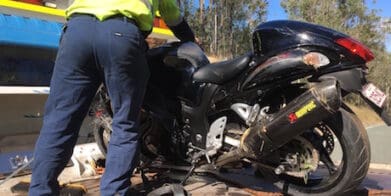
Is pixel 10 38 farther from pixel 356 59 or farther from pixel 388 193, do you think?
pixel 388 193

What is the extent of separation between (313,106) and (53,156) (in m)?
1.44

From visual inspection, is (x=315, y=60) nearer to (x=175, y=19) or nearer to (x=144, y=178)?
(x=175, y=19)

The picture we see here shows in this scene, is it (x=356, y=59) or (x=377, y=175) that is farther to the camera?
(x=377, y=175)

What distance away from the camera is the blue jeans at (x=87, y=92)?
2.75 m

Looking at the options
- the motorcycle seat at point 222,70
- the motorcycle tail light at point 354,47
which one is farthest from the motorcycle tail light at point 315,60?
the motorcycle seat at point 222,70

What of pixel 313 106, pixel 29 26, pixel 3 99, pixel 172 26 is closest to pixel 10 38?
pixel 29 26

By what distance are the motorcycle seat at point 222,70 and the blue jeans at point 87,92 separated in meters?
0.64

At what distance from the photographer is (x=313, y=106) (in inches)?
113

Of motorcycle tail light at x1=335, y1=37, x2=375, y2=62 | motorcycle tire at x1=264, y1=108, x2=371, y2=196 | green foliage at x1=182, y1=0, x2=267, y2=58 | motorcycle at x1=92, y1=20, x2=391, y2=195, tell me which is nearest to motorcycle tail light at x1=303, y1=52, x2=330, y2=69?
motorcycle at x1=92, y1=20, x2=391, y2=195

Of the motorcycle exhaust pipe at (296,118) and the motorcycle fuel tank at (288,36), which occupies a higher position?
the motorcycle fuel tank at (288,36)

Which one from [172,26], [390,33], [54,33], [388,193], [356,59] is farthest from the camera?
[390,33]

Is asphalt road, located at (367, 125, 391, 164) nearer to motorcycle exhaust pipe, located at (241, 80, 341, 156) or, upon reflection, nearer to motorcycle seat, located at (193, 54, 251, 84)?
motorcycle seat, located at (193, 54, 251, 84)

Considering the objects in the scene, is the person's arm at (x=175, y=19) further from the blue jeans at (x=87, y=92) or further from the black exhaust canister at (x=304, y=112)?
the black exhaust canister at (x=304, y=112)

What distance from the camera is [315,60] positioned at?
2.95 m
